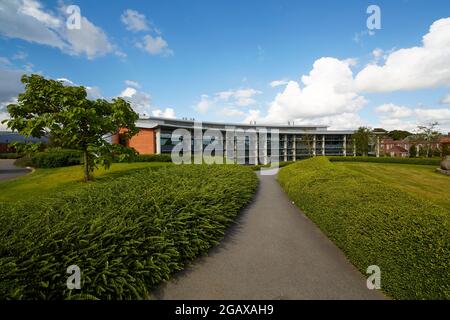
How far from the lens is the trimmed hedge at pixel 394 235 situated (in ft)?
11.7

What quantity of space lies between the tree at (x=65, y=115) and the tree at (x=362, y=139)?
2449 inches

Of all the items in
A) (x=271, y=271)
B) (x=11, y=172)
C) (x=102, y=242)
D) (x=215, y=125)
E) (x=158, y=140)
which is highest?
(x=215, y=125)

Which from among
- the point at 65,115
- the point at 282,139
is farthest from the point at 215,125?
the point at 65,115

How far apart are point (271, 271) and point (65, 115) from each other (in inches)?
458

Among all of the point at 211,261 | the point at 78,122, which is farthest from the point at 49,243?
the point at 78,122

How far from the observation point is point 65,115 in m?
10.8

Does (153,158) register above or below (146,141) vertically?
below

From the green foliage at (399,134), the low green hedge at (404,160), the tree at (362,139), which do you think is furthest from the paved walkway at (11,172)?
the green foliage at (399,134)

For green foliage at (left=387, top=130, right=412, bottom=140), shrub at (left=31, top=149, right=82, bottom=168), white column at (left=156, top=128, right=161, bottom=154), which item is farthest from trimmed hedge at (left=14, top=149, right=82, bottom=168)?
green foliage at (left=387, top=130, right=412, bottom=140)

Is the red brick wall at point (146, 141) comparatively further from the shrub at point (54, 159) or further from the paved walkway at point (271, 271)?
the paved walkway at point (271, 271)

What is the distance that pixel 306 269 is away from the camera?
4.96 meters

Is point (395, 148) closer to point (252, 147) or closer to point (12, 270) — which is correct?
point (252, 147)

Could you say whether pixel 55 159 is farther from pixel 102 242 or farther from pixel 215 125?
pixel 215 125
